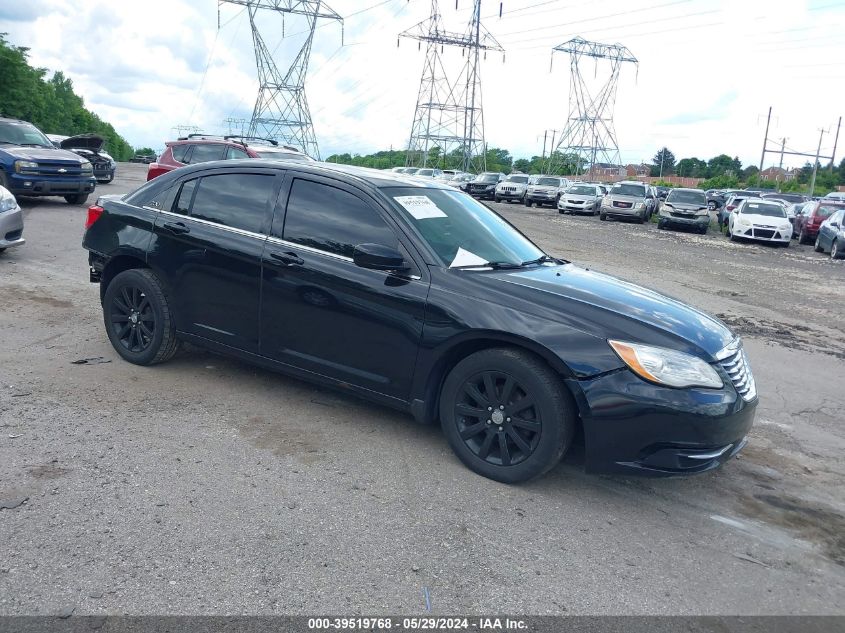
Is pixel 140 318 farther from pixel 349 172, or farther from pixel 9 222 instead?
pixel 9 222

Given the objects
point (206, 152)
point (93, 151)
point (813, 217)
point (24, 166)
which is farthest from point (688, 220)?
point (24, 166)

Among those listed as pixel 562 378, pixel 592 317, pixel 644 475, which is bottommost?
pixel 644 475

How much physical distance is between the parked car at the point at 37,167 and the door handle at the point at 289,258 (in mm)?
13209

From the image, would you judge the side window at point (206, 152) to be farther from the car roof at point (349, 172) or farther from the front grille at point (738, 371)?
the front grille at point (738, 371)

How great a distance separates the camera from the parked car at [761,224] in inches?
915

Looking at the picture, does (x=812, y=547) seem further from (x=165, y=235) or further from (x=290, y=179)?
(x=165, y=235)

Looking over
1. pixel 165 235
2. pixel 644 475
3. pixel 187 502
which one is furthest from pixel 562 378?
pixel 165 235

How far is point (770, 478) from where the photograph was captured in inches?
182

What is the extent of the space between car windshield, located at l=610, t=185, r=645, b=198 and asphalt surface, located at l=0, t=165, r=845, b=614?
83.3ft

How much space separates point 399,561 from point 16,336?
473 cm

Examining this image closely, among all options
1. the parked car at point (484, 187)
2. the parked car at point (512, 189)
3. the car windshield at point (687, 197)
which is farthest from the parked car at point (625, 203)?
the parked car at point (484, 187)

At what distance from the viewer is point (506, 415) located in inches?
163

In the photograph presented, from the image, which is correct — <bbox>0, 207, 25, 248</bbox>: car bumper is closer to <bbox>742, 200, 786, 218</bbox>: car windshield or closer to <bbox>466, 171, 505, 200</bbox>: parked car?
<bbox>742, 200, 786, 218</bbox>: car windshield

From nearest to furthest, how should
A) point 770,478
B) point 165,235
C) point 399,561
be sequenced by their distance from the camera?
point 399,561, point 770,478, point 165,235
